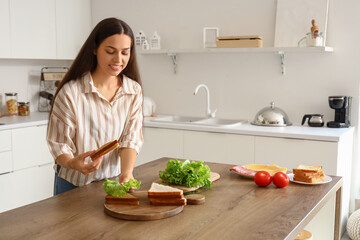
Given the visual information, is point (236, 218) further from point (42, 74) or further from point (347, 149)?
point (42, 74)

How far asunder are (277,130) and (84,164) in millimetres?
1948

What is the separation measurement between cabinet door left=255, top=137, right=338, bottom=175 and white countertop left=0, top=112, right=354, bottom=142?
38 millimetres

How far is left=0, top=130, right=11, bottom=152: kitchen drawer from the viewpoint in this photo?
3.40m

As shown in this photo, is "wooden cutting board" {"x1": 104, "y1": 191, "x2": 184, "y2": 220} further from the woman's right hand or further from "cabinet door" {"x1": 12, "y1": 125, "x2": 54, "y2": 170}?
"cabinet door" {"x1": 12, "y1": 125, "x2": 54, "y2": 170}

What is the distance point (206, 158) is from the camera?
3.54 metres

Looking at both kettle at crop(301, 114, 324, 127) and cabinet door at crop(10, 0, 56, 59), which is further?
cabinet door at crop(10, 0, 56, 59)

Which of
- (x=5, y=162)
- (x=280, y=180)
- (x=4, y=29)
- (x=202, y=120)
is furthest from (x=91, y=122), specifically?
(x=4, y=29)

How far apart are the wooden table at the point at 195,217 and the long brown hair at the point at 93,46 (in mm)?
487

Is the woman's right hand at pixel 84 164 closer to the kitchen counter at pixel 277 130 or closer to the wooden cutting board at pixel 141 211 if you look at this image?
the wooden cutting board at pixel 141 211

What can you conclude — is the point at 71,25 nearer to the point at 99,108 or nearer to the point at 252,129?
the point at 252,129

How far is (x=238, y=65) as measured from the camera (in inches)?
155

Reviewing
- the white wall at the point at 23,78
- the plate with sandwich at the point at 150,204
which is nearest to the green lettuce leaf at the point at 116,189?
the plate with sandwich at the point at 150,204

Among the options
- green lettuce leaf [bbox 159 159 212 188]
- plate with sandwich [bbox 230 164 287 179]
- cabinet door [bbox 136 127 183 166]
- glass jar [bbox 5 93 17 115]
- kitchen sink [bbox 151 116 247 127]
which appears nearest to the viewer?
green lettuce leaf [bbox 159 159 212 188]

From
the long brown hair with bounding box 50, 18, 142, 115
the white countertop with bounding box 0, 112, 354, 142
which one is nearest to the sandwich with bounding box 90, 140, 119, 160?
the long brown hair with bounding box 50, 18, 142, 115
